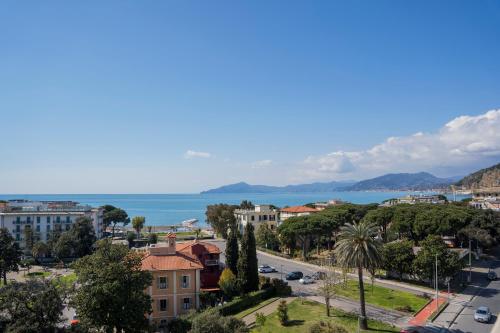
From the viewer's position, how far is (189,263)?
48062mm

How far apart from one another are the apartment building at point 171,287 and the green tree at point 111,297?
10971mm

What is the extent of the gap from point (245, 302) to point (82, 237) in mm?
56263

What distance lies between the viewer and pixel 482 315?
1630 inches

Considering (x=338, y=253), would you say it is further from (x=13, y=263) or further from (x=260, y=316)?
(x=13, y=263)

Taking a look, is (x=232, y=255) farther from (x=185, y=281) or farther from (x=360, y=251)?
(x=360, y=251)

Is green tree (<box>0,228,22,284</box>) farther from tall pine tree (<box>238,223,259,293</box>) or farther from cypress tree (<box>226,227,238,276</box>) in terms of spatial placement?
tall pine tree (<box>238,223,259,293</box>)

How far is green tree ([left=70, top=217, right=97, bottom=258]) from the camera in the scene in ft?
A: 287

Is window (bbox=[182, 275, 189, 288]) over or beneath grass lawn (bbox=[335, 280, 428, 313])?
over

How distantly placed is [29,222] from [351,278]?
82767mm

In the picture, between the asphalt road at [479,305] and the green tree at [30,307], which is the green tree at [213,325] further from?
the asphalt road at [479,305]

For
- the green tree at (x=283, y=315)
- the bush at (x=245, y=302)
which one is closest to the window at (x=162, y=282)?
the bush at (x=245, y=302)

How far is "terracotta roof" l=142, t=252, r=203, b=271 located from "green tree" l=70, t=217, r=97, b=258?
45491 mm

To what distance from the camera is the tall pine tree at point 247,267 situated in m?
51.7

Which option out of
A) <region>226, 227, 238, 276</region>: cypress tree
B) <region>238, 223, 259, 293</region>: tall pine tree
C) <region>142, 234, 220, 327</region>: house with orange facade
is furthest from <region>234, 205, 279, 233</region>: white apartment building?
<region>142, 234, 220, 327</region>: house with orange facade
